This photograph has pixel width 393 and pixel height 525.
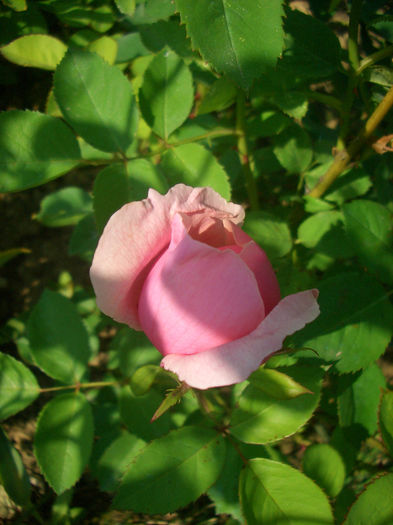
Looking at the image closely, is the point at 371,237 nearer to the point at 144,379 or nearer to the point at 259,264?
the point at 259,264

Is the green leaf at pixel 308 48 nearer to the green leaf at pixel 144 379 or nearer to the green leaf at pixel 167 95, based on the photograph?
the green leaf at pixel 167 95

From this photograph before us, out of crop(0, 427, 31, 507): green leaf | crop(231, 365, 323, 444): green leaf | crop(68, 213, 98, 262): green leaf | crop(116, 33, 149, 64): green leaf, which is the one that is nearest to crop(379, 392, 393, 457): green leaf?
crop(231, 365, 323, 444): green leaf

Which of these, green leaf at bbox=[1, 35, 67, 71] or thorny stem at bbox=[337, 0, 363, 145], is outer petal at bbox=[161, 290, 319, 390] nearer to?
thorny stem at bbox=[337, 0, 363, 145]

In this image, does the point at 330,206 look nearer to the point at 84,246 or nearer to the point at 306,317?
the point at 306,317

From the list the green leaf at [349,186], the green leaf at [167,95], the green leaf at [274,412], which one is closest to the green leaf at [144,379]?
the green leaf at [274,412]

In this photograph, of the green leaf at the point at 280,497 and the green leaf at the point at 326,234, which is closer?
the green leaf at the point at 280,497

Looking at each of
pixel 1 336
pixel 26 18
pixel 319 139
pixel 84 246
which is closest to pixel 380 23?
pixel 319 139
